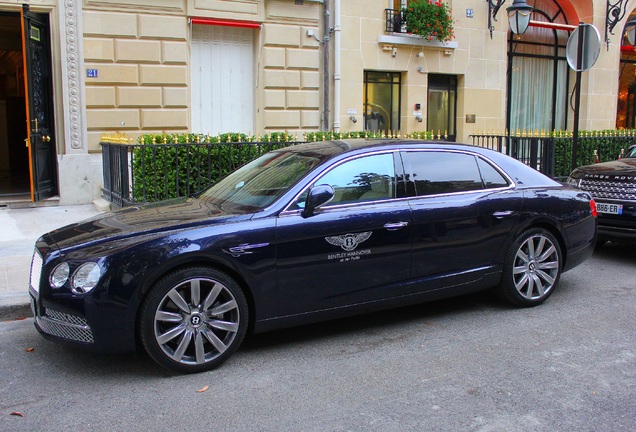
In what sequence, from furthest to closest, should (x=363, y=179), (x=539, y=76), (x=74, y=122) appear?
1. (x=539, y=76)
2. (x=74, y=122)
3. (x=363, y=179)

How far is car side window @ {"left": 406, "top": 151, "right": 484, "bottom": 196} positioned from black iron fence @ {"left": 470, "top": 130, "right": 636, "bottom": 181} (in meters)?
7.63

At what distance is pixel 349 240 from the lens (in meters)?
4.76

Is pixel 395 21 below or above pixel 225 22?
above

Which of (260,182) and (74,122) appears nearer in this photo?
(260,182)

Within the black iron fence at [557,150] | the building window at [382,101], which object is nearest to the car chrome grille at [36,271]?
the black iron fence at [557,150]

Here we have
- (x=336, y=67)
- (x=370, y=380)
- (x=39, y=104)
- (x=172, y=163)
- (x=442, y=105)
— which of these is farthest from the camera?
(x=442, y=105)

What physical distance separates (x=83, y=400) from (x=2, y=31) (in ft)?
45.5

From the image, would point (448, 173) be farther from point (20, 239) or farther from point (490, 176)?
point (20, 239)

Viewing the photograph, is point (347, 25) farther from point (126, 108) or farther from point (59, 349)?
point (59, 349)

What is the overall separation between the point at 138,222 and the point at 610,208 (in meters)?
6.16

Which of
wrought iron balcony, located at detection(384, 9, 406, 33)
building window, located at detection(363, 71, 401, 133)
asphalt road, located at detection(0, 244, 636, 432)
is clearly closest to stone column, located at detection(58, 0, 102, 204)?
asphalt road, located at detection(0, 244, 636, 432)

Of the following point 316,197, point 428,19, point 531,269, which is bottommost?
point 531,269

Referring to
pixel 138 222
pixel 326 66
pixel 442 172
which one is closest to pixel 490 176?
pixel 442 172

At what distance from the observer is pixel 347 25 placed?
14.2 m
